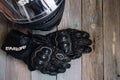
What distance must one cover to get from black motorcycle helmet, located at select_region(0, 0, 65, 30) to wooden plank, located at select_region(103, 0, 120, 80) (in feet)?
1.17

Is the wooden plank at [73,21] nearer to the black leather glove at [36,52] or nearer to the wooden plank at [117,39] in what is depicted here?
the black leather glove at [36,52]

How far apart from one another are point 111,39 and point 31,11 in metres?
0.52

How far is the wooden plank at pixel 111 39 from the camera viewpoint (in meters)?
1.51

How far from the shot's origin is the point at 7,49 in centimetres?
135

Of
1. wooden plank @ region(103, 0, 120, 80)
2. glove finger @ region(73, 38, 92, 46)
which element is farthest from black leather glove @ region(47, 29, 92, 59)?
wooden plank @ region(103, 0, 120, 80)

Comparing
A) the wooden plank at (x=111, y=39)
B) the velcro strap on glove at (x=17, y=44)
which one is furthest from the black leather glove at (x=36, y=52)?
the wooden plank at (x=111, y=39)

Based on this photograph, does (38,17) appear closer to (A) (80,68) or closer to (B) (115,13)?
(A) (80,68)

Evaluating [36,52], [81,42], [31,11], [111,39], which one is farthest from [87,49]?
[31,11]

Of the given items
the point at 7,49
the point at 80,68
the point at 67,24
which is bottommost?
the point at 80,68

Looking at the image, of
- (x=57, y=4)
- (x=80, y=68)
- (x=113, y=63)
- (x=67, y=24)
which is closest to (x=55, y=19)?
(x=57, y=4)

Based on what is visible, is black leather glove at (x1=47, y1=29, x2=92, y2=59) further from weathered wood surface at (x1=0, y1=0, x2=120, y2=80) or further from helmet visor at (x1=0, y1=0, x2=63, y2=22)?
helmet visor at (x1=0, y1=0, x2=63, y2=22)

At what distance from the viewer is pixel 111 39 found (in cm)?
153

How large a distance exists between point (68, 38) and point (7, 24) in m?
0.32

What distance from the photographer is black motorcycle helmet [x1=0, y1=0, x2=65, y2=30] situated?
3.99 feet
